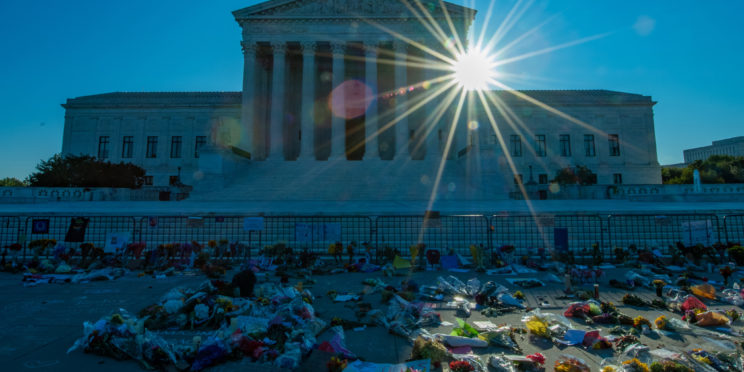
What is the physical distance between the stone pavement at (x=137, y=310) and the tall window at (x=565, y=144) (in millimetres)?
45005

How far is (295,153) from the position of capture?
123 feet

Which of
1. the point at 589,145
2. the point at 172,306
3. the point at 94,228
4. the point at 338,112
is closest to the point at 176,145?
the point at 338,112

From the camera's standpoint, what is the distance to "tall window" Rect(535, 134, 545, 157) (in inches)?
1879

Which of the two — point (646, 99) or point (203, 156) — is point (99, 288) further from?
point (646, 99)

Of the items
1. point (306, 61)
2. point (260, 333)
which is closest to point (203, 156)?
point (306, 61)

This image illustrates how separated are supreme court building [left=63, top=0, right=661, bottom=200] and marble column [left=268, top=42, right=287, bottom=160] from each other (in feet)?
0.30

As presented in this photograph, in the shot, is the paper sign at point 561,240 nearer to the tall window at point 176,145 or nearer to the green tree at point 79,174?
the green tree at point 79,174

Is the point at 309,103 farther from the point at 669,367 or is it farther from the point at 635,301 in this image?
the point at 669,367

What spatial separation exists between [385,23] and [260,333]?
32.2m

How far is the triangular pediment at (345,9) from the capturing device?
104ft

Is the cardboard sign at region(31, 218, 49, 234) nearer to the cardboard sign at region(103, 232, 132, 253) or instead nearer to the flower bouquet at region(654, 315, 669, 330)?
the cardboard sign at region(103, 232, 132, 253)

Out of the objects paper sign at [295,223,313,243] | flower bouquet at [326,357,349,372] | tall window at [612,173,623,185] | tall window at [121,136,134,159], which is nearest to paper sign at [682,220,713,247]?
paper sign at [295,223,313,243]

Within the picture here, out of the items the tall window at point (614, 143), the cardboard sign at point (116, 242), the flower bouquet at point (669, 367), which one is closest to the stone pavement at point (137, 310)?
the flower bouquet at point (669, 367)

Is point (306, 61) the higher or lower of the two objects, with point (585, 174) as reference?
higher
